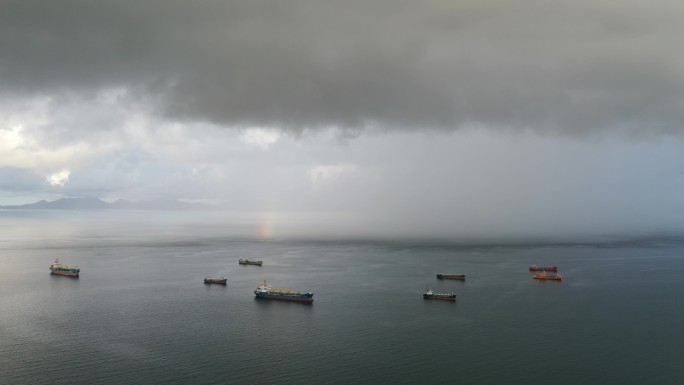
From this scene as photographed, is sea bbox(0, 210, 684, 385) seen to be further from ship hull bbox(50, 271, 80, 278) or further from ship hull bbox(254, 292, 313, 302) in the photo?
ship hull bbox(50, 271, 80, 278)

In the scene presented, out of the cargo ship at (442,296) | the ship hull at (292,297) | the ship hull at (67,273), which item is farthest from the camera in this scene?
the ship hull at (67,273)

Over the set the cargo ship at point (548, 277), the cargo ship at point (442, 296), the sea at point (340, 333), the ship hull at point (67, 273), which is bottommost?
the sea at point (340, 333)

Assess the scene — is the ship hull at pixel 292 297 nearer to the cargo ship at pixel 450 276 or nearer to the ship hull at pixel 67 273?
the cargo ship at pixel 450 276

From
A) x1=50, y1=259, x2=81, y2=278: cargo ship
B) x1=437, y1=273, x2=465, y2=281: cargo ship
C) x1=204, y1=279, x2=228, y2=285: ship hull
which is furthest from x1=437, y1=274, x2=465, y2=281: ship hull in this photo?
x1=50, y1=259, x2=81, y2=278: cargo ship

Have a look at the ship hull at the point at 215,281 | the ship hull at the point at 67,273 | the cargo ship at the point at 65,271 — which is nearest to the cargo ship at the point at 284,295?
the ship hull at the point at 215,281

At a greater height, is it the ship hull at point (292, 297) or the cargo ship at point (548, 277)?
the cargo ship at point (548, 277)

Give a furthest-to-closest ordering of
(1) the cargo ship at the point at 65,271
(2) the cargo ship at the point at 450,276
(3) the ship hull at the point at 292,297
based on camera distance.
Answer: (2) the cargo ship at the point at 450,276, (1) the cargo ship at the point at 65,271, (3) the ship hull at the point at 292,297

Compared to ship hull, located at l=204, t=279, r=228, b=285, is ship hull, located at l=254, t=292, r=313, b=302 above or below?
below

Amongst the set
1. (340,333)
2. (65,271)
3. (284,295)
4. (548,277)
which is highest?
(65,271)

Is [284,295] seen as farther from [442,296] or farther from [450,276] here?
[450,276]

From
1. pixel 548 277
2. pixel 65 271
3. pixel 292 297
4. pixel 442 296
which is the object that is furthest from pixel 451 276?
pixel 65 271

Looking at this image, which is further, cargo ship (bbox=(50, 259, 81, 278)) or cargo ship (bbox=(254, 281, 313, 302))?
cargo ship (bbox=(50, 259, 81, 278))
